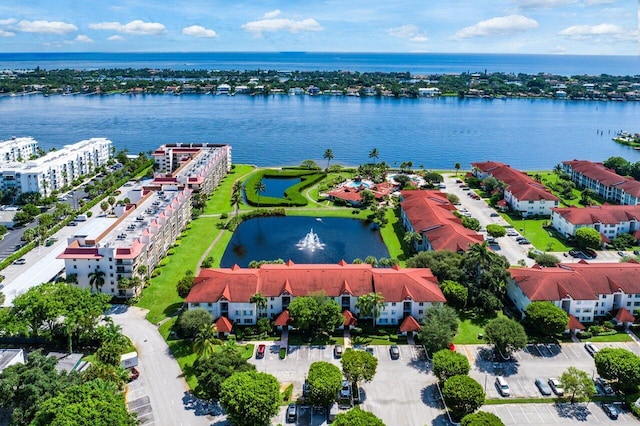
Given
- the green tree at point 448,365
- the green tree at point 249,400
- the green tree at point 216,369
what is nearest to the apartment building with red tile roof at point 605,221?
the green tree at point 448,365

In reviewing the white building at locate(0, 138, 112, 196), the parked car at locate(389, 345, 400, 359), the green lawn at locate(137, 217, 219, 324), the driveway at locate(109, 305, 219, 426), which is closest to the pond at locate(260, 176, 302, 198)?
the green lawn at locate(137, 217, 219, 324)

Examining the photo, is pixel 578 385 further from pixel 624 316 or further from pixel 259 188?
pixel 259 188

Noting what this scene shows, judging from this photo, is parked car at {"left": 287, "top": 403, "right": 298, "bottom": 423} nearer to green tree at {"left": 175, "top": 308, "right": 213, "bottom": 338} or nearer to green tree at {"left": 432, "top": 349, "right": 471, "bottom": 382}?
green tree at {"left": 432, "top": 349, "right": 471, "bottom": 382}

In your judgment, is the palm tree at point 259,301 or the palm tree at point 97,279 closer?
the palm tree at point 259,301

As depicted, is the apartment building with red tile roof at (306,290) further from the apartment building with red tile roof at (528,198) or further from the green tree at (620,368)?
the apartment building with red tile roof at (528,198)

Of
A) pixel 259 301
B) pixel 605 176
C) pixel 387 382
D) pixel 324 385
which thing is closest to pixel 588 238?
pixel 605 176
